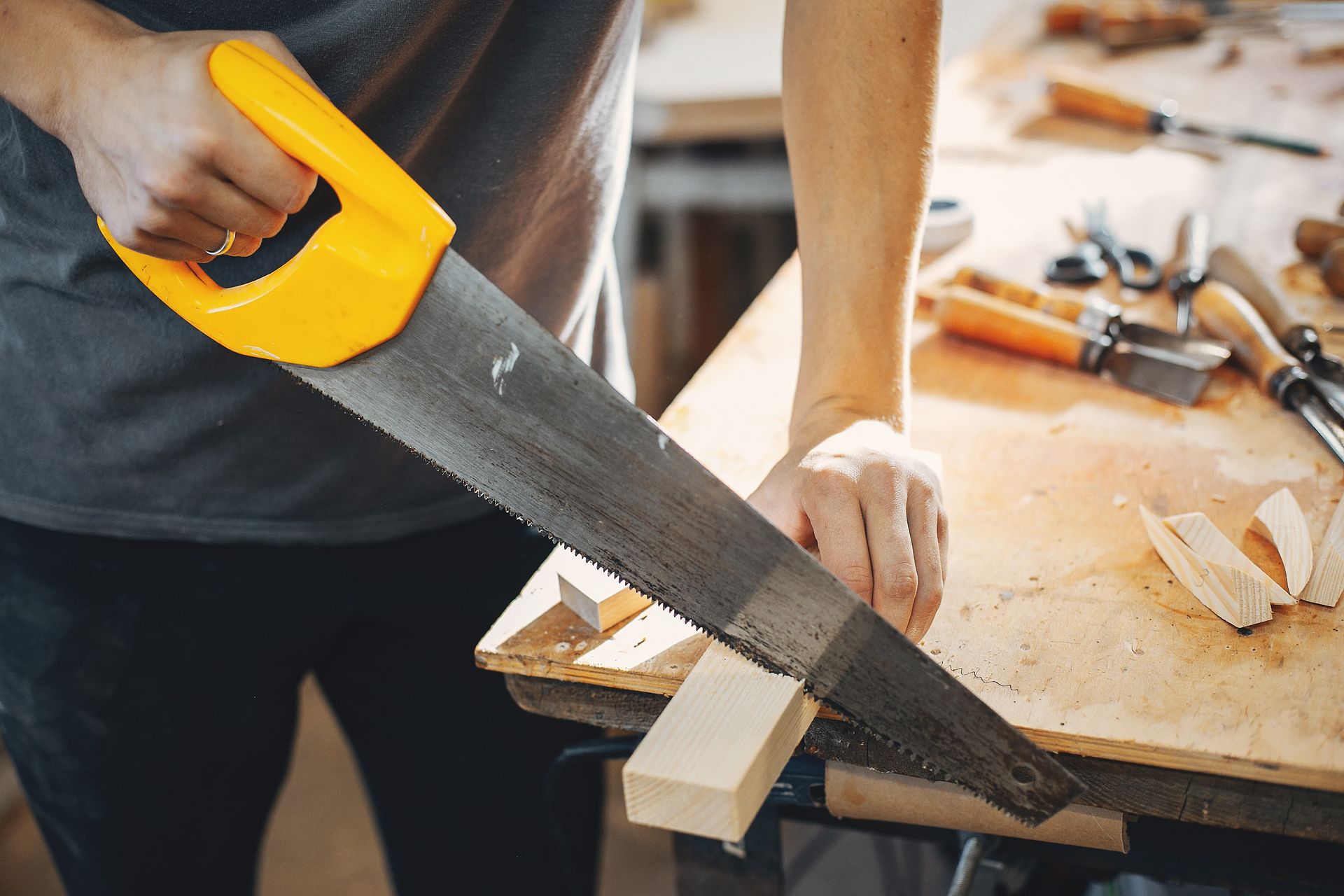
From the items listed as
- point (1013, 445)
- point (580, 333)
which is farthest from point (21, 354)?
point (1013, 445)

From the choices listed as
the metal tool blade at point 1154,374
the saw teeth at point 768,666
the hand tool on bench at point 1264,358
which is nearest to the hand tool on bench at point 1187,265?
the hand tool on bench at point 1264,358

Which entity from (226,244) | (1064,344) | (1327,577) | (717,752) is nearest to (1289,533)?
(1327,577)

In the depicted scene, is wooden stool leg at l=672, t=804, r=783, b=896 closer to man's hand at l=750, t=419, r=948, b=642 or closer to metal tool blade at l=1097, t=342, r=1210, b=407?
man's hand at l=750, t=419, r=948, b=642

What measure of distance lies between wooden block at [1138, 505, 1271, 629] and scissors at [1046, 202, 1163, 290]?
0.69 m

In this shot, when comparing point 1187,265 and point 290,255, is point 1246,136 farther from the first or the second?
point 290,255

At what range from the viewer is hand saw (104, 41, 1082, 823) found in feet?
2.57

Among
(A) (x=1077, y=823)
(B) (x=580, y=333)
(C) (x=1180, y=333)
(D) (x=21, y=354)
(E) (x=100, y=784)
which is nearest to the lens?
(A) (x=1077, y=823)

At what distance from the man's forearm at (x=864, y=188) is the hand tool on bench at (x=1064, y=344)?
367 mm

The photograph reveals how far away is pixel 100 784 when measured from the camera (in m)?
1.16

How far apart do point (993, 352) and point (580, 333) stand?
60cm

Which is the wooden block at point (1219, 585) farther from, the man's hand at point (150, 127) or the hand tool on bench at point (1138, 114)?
the hand tool on bench at point (1138, 114)

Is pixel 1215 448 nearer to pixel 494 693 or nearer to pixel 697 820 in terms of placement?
pixel 697 820

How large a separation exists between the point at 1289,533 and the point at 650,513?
2.15 ft

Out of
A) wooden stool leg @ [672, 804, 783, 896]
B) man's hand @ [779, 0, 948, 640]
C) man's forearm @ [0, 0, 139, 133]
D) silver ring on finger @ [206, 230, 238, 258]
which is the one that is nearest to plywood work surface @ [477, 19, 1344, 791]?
man's hand @ [779, 0, 948, 640]
